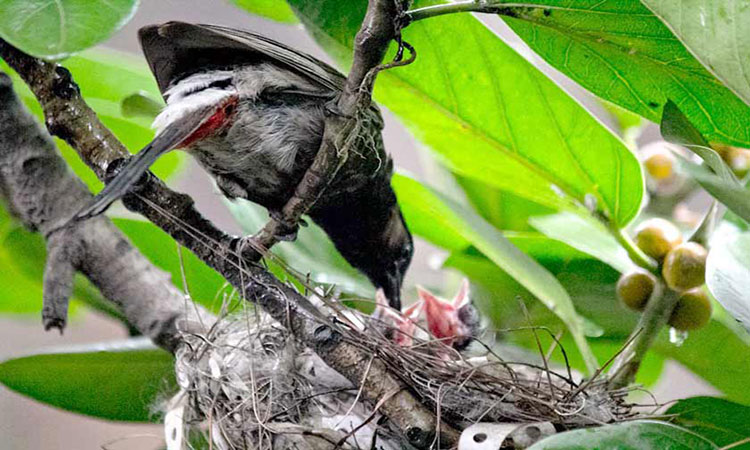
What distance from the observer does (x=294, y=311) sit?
1214 millimetres

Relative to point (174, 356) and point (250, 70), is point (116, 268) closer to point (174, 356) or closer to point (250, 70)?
point (174, 356)

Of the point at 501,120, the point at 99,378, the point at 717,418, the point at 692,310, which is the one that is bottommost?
the point at 99,378

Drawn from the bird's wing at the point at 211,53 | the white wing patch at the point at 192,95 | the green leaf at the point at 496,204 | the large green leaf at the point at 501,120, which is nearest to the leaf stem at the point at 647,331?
the large green leaf at the point at 501,120

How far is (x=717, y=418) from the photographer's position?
122 centimetres

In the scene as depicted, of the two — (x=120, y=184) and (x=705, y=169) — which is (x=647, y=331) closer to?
(x=705, y=169)

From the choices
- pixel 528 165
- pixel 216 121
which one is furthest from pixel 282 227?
pixel 528 165

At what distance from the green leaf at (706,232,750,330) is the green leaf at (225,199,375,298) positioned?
2.47 ft

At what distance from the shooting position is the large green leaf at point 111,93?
5.49 feet

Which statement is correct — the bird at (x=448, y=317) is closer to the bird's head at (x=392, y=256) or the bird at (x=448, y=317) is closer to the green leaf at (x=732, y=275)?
the bird's head at (x=392, y=256)

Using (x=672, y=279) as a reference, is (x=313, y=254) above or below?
below

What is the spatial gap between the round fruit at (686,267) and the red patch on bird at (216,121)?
2.40 feet

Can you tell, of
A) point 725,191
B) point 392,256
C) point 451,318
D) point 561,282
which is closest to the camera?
point 725,191

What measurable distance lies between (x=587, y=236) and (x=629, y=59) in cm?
43

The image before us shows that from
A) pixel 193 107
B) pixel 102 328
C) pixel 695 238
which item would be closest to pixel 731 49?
pixel 695 238
